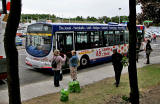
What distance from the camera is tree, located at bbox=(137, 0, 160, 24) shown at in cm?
1497

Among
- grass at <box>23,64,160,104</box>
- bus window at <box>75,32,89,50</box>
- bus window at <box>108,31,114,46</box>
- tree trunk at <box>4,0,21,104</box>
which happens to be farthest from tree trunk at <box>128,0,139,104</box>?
bus window at <box>108,31,114,46</box>

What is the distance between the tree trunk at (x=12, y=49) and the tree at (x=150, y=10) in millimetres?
12350

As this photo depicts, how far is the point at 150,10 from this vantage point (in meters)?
15.4

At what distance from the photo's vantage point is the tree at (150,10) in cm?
1497

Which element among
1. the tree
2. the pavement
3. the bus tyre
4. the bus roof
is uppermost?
the tree

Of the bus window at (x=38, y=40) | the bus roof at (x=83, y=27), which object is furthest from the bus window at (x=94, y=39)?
the bus window at (x=38, y=40)

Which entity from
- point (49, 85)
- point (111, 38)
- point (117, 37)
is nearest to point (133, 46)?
point (49, 85)

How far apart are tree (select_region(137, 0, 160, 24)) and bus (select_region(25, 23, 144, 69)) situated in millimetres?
2803

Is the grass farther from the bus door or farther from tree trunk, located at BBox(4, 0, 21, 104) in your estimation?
tree trunk, located at BBox(4, 0, 21, 104)

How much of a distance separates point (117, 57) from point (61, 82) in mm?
3173

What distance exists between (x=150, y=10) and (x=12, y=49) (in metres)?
13.0

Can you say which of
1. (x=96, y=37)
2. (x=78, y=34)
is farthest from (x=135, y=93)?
(x=96, y=37)

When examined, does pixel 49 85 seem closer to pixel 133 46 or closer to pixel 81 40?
pixel 81 40

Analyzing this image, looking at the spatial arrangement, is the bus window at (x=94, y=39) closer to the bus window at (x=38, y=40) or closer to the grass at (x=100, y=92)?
the bus window at (x=38, y=40)
